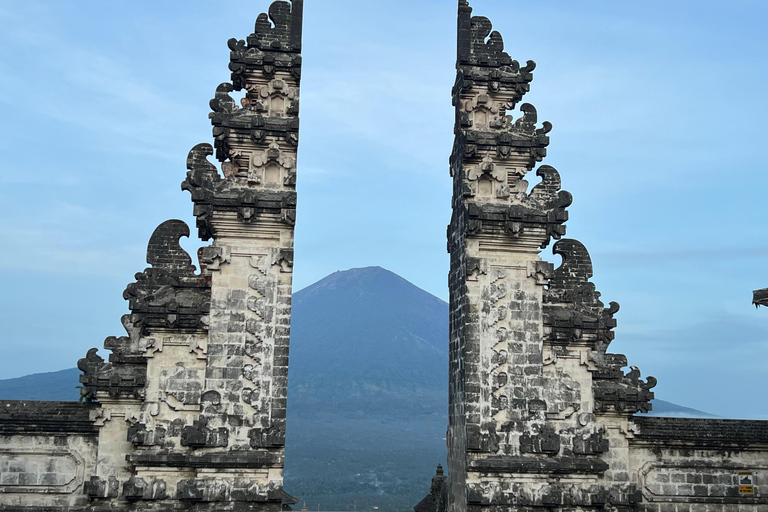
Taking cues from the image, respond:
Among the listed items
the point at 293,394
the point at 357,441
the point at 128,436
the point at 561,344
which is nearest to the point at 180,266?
the point at 128,436

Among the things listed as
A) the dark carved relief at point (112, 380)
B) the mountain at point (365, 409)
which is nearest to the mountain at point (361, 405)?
the mountain at point (365, 409)

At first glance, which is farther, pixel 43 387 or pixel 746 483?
pixel 43 387

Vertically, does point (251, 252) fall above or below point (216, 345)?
above

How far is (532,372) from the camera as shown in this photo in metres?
15.1

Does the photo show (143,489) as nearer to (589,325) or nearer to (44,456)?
(44,456)

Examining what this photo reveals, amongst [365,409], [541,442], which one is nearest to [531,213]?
[541,442]

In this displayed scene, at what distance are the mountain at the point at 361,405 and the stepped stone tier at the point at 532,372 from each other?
52.2 m

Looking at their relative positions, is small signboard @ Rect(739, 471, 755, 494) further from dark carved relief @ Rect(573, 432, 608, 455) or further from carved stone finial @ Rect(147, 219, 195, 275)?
carved stone finial @ Rect(147, 219, 195, 275)

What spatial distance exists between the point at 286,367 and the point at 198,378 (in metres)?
1.88

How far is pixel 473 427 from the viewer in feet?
47.9

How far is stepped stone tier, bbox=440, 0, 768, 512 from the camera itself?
48.4 feet

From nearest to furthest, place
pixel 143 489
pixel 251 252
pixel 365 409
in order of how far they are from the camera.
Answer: pixel 143 489, pixel 251 252, pixel 365 409

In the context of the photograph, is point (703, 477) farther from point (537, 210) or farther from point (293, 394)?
point (293, 394)

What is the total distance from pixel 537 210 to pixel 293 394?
134 meters
